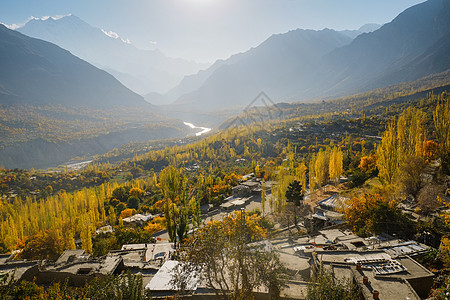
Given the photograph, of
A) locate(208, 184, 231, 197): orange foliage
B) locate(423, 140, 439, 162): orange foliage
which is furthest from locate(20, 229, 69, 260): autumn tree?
locate(423, 140, 439, 162): orange foliage

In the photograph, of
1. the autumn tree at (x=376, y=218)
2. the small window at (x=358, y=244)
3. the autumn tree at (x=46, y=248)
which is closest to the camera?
the small window at (x=358, y=244)

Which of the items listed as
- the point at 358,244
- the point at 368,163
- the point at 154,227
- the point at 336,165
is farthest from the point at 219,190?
the point at 358,244

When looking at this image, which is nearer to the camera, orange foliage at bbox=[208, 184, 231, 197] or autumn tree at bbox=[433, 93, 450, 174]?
autumn tree at bbox=[433, 93, 450, 174]

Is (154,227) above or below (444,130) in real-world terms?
below

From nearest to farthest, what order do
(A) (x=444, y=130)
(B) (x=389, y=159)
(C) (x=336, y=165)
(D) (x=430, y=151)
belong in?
(A) (x=444, y=130)
(B) (x=389, y=159)
(D) (x=430, y=151)
(C) (x=336, y=165)

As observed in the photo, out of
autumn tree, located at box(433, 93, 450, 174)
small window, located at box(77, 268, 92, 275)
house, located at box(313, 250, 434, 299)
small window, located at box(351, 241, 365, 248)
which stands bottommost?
small window, located at box(351, 241, 365, 248)

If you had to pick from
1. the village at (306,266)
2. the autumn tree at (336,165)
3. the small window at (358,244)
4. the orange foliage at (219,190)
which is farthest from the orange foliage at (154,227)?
the autumn tree at (336,165)

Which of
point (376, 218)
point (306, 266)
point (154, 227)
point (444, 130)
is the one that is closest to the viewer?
point (306, 266)

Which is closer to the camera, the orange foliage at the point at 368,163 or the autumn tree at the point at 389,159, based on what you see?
the autumn tree at the point at 389,159

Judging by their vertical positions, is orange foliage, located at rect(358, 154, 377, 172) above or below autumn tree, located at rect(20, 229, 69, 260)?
above

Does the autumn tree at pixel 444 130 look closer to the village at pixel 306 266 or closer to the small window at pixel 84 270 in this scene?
the village at pixel 306 266

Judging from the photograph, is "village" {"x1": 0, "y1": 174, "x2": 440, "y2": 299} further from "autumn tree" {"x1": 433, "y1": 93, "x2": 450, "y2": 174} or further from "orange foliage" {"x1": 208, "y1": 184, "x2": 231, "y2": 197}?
"orange foliage" {"x1": 208, "y1": 184, "x2": 231, "y2": 197}

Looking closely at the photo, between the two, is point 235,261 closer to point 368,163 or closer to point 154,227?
point 154,227

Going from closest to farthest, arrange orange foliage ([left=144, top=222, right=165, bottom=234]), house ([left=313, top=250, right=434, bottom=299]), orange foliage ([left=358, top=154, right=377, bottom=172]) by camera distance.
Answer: house ([left=313, top=250, right=434, bottom=299]), orange foliage ([left=144, top=222, right=165, bottom=234]), orange foliage ([left=358, top=154, right=377, bottom=172])
